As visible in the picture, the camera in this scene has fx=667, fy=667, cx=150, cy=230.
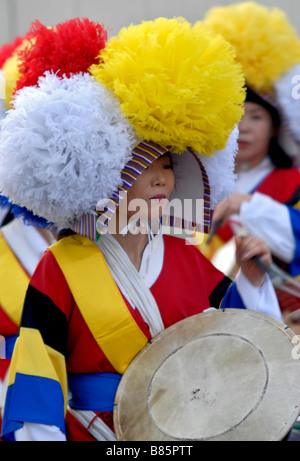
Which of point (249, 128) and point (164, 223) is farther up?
point (249, 128)

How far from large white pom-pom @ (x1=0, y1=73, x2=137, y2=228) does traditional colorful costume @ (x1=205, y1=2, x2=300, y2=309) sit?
1.36m

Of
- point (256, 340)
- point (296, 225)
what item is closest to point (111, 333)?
point (256, 340)

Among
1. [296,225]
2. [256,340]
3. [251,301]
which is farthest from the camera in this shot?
[296,225]

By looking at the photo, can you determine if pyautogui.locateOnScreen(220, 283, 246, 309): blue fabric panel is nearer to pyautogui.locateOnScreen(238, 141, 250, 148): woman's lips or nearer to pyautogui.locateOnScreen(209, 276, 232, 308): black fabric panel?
pyautogui.locateOnScreen(209, 276, 232, 308): black fabric panel

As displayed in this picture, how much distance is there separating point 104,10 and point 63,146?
193 inches

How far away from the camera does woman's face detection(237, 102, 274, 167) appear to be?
290cm

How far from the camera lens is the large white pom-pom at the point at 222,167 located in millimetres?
1761

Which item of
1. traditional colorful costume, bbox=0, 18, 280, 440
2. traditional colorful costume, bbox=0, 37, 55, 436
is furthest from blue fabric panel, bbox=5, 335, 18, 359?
traditional colorful costume, bbox=0, 18, 280, 440

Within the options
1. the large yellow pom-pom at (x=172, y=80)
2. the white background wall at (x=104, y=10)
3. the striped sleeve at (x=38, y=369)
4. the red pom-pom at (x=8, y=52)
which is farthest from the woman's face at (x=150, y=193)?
the white background wall at (x=104, y=10)

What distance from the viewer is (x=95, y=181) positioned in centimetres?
152

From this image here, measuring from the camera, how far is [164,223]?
1.85 metres
